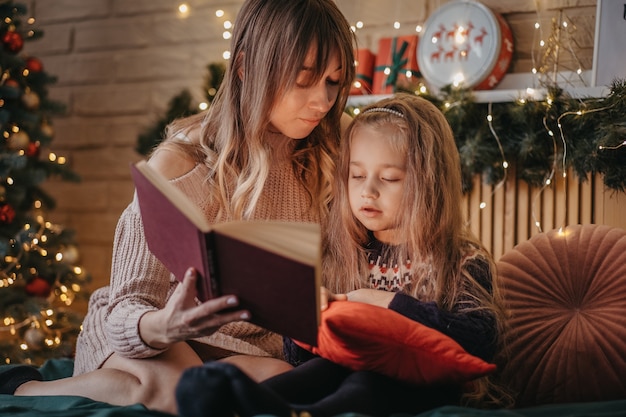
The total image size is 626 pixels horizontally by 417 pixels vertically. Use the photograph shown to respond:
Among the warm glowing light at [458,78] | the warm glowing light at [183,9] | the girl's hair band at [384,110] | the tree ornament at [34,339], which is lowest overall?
the tree ornament at [34,339]

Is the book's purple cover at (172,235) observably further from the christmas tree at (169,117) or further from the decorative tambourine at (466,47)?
the christmas tree at (169,117)

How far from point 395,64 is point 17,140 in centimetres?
130

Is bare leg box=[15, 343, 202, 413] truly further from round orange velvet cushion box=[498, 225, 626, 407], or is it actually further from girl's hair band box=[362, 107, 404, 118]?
round orange velvet cushion box=[498, 225, 626, 407]

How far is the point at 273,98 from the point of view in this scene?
5.11ft

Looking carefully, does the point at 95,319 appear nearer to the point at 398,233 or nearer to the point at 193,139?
the point at 193,139

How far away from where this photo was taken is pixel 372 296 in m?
1.45

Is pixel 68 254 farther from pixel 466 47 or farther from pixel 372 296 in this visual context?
pixel 372 296

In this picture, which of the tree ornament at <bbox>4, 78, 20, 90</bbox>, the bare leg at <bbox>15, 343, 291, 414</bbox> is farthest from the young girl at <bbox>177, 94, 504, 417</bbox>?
the tree ornament at <bbox>4, 78, 20, 90</bbox>

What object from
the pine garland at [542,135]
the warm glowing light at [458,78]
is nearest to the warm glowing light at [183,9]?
the pine garland at [542,135]

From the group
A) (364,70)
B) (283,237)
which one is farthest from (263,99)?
(364,70)

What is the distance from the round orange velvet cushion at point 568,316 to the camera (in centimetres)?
164

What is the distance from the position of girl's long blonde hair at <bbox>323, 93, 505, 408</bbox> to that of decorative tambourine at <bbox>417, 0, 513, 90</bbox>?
0.75m

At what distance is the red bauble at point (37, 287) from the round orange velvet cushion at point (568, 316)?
1647 mm

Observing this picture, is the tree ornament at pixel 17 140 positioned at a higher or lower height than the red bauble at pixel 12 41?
lower
